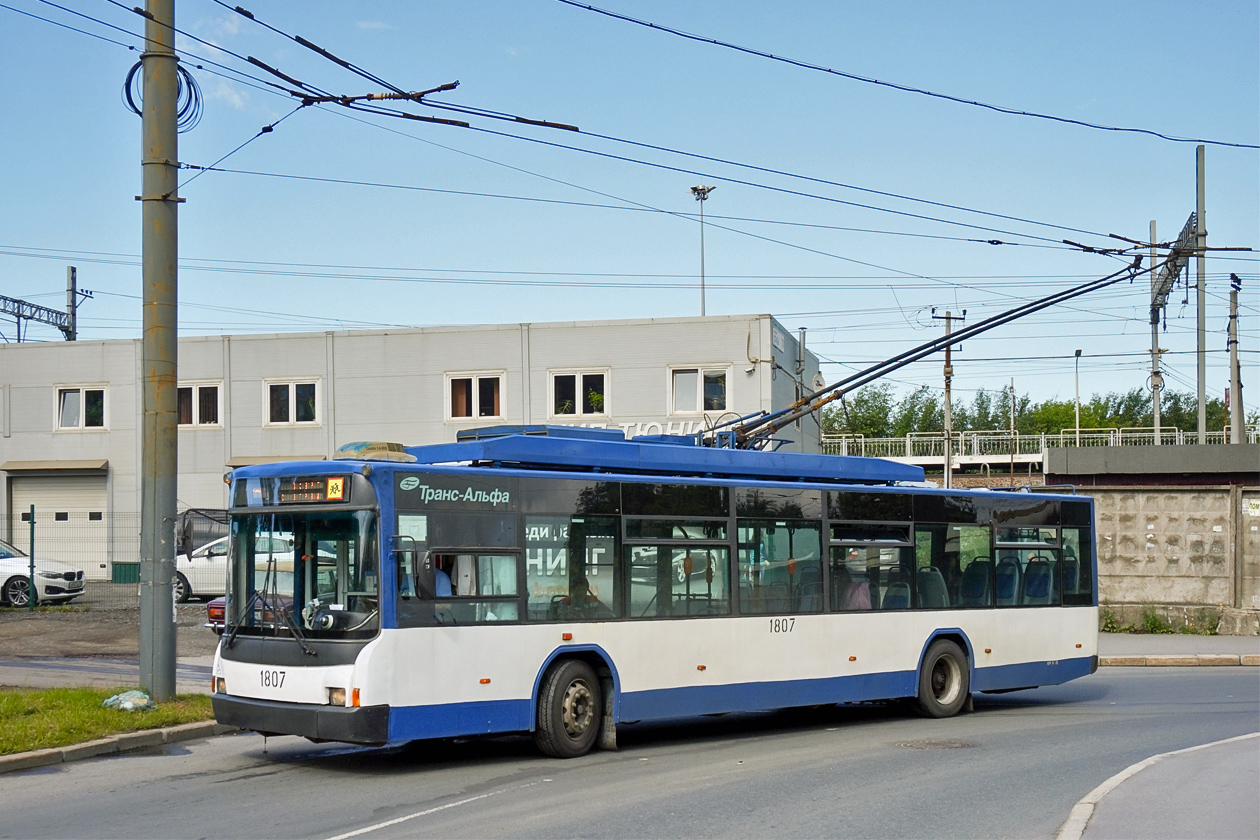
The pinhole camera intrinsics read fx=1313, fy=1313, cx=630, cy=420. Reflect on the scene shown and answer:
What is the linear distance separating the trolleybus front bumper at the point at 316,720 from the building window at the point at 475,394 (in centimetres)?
2871

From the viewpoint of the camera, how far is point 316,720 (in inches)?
399

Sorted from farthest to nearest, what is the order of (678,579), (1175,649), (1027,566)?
(1175,649)
(1027,566)
(678,579)

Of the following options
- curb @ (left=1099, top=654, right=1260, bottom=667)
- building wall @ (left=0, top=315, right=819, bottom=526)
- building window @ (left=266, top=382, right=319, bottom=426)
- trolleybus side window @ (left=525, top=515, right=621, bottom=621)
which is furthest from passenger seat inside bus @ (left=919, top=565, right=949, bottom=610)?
building window @ (left=266, top=382, right=319, bottom=426)

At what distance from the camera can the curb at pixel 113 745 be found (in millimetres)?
→ 10750

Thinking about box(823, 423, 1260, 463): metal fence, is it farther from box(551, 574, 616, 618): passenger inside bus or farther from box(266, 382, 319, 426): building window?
box(551, 574, 616, 618): passenger inside bus

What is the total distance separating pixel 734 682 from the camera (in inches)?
506

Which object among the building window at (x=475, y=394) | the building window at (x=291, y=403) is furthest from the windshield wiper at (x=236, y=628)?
the building window at (x=291, y=403)

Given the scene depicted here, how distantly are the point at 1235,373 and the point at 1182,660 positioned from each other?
90.2 ft

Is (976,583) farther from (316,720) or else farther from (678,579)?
(316,720)

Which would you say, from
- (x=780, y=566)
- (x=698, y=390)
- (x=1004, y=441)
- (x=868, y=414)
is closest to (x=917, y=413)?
(x=868, y=414)

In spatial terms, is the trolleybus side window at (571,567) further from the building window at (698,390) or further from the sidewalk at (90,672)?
the building window at (698,390)

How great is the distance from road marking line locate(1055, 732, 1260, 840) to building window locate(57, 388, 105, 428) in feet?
119

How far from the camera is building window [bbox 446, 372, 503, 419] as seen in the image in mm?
39281

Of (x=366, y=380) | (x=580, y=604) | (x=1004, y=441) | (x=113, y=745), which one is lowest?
(x=113, y=745)
